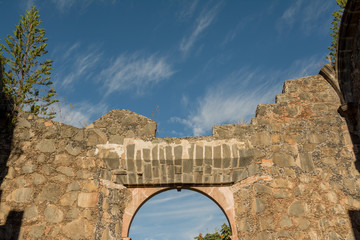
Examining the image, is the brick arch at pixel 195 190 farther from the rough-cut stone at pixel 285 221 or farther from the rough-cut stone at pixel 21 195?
the rough-cut stone at pixel 21 195

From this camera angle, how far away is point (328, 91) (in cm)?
582

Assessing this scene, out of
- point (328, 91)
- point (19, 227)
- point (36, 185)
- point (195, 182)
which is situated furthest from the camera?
point (328, 91)

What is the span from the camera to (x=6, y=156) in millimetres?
5074

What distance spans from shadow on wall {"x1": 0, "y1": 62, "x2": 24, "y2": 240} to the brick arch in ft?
5.57

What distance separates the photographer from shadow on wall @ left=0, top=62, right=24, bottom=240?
4.55 m

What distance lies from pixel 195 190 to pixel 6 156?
344 centimetres

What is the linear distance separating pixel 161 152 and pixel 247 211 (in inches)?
72.5

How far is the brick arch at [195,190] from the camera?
502cm

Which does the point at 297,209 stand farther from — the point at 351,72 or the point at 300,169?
the point at 351,72

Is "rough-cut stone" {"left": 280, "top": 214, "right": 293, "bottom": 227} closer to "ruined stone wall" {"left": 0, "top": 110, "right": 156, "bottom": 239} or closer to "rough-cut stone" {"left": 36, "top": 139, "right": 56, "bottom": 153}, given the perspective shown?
"ruined stone wall" {"left": 0, "top": 110, "right": 156, "bottom": 239}

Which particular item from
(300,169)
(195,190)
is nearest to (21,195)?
(195,190)

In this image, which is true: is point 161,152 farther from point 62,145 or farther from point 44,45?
point 44,45

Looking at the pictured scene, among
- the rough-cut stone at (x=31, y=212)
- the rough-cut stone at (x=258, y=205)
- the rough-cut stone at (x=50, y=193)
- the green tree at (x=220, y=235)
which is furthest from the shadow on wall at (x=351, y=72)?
the green tree at (x=220, y=235)

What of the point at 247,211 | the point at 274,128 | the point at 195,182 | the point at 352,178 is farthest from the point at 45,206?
the point at 352,178
